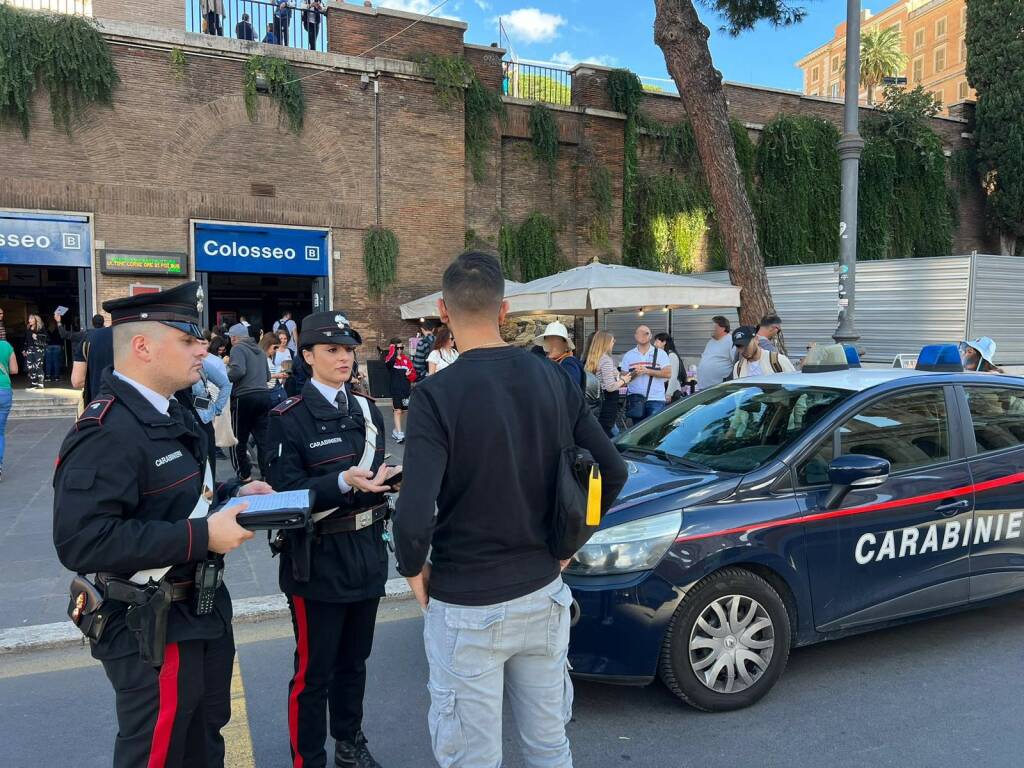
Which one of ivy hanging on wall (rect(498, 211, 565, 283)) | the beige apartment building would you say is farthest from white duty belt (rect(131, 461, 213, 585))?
the beige apartment building

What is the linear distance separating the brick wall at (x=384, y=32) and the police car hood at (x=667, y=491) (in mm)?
15623

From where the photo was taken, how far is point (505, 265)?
1855cm

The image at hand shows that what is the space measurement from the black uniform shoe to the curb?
3.41 ft

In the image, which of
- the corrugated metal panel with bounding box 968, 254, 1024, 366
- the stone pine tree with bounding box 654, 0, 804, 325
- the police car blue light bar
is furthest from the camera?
the corrugated metal panel with bounding box 968, 254, 1024, 366

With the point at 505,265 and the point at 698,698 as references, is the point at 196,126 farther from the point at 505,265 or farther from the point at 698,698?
the point at 698,698

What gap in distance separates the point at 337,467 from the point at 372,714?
1.43 meters

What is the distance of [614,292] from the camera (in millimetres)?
10203

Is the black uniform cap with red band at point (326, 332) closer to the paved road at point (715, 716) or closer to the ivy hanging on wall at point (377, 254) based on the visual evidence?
the paved road at point (715, 716)

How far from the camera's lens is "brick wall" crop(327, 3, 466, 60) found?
16594 millimetres

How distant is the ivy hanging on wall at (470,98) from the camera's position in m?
17.0

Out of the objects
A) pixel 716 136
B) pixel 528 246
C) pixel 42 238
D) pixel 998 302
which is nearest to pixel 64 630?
pixel 716 136

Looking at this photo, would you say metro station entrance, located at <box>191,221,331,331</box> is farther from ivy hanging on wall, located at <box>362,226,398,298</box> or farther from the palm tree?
the palm tree

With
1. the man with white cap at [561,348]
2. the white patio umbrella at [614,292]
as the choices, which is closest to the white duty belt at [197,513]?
the man with white cap at [561,348]

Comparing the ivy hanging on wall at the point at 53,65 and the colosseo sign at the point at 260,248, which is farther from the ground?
the ivy hanging on wall at the point at 53,65
